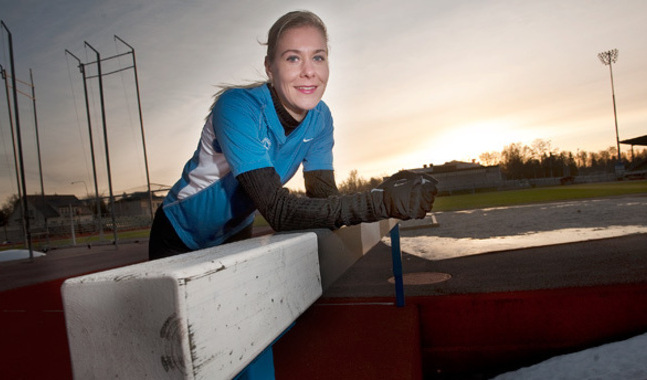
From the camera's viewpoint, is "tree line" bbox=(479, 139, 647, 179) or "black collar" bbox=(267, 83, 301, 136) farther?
"tree line" bbox=(479, 139, 647, 179)

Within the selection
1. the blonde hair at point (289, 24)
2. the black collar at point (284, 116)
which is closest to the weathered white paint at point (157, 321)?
the black collar at point (284, 116)

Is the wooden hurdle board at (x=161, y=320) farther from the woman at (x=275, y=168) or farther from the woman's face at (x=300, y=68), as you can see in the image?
the woman's face at (x=300, y=68)

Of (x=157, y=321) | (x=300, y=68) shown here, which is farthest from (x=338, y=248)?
(x=300, y=68)

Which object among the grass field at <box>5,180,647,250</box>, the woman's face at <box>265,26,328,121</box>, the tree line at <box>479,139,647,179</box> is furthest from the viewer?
the tree line at <box>479,139,647,179</box>

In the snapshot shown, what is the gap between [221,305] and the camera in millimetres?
431

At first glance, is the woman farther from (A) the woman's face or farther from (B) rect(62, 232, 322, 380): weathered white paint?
(B) rect(62, 232, 322, 380): weathered white paint

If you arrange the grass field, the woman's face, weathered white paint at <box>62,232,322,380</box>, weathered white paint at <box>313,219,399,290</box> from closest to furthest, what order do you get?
weathered white paint at <box>62,232,322,380</box> → weathered white paint at <box>313,219,399,290</box> → the woman's face → the grass field

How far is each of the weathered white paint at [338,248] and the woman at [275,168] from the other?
6 centimetres

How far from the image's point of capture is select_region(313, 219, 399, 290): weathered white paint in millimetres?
838

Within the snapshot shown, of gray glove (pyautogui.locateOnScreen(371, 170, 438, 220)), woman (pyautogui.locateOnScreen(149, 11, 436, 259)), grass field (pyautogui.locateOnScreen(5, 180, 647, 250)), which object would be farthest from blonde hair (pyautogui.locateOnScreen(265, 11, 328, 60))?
grass field (pyautogui.locateOnScreen(5, 180, 647, 250))

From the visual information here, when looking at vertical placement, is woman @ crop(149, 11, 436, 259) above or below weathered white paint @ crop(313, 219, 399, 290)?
above

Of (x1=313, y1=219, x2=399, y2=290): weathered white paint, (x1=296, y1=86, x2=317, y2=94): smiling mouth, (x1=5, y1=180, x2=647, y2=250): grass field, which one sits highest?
(x1=296, y1=86, x2=317, y2=94): smiling mouth

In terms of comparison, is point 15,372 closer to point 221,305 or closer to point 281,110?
point 281,110

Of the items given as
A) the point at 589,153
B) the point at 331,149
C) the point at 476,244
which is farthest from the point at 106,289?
the point at 589,153
